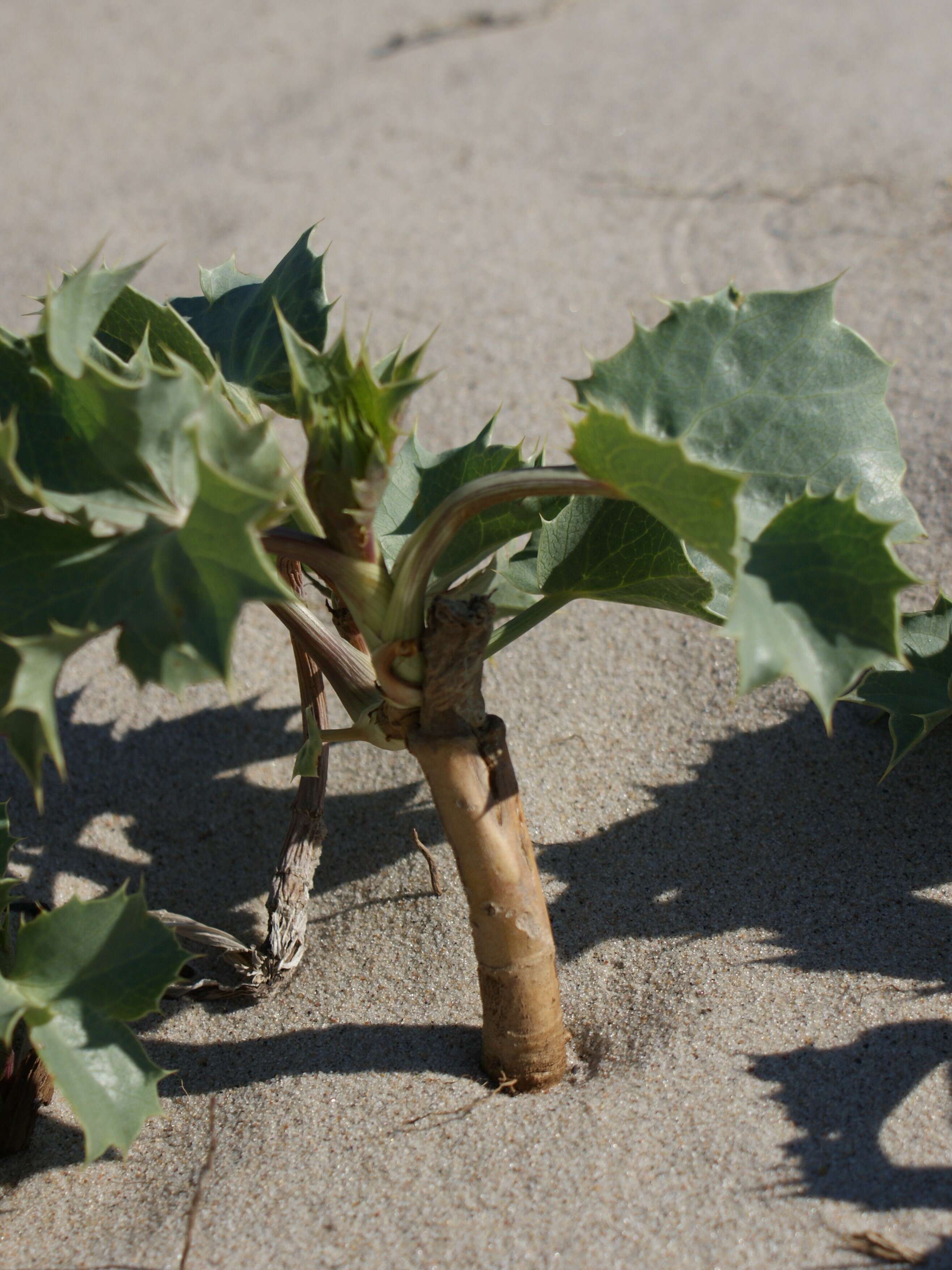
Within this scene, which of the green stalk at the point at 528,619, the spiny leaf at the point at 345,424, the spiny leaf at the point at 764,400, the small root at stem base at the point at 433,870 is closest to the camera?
the spiny leaf at the point at 345,424

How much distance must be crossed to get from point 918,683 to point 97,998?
107cm

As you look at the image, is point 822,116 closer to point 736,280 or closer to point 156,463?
point 736,280

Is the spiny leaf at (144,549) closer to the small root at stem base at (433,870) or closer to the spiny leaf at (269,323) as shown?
the spiny leaf at (269,323)

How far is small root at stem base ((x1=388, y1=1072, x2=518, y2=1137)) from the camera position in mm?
1220

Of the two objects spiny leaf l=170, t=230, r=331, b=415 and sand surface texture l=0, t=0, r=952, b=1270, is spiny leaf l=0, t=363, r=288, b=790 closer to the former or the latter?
spiny leaf l=170, t=230, r=331, b=415

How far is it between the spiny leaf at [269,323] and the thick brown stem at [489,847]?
15.7 inches

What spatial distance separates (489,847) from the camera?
1.17 metres

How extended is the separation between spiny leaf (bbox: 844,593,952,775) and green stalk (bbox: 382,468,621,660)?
60 centimetres

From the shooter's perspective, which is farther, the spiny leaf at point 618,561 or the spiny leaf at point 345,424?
the spiny leaf at point 618,561

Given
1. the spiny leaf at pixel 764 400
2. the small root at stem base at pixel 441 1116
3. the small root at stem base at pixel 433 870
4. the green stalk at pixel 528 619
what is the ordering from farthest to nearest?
the small root at stem base at pixel 433 870 → the green stalk at pixel 528 619 → the small root at stem base at pixel 441 1116 → the spiny leaf at pixel 764 400

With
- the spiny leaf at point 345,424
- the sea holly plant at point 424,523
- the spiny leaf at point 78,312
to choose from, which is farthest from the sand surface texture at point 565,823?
the spiny leaf at point 78,312

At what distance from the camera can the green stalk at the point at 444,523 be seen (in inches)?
40.4

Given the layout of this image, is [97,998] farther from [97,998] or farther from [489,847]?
[489,847]

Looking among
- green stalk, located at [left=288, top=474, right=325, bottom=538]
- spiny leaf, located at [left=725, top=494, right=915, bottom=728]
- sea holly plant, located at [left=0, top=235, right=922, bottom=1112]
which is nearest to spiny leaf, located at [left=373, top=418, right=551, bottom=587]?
sea holly plant, located at [left=0, top=235, right=922, bottom=1112]
